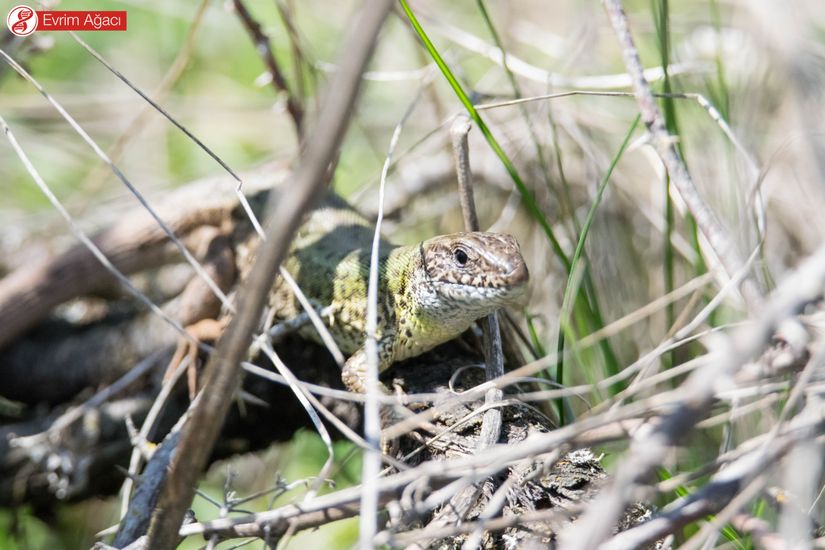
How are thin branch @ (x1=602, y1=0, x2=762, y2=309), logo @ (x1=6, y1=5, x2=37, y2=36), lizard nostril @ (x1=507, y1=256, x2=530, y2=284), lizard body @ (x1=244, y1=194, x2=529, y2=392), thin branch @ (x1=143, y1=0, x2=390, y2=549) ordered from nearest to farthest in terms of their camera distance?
thin branch @ (x1=143, y1=0, x2=390, y2=549) → thin branch @ (x1=602, y1=0, x2=762, y2=309) → lizard nostril @ (x1=507, y1=256, x2=530, y2=284) → lizard body @ (x1=244, y1=194, x2=529, y2=392) → logo @ (x1=6, y1=5, x2=37, y2=36)

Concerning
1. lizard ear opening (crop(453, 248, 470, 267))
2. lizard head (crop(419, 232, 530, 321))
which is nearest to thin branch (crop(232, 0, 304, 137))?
lizard head (crop(419, 232, 530, 321))

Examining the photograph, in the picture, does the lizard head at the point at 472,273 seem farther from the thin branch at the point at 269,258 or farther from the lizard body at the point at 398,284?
the thin branch at the point at 269,258

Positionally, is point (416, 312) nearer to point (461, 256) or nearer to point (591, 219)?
point (461, 256)

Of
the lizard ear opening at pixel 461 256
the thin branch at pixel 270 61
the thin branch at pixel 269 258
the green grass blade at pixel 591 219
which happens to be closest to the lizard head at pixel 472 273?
the lizard ear opening at pixel 461 256

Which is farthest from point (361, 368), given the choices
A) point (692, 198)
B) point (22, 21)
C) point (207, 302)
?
point (22, 21)

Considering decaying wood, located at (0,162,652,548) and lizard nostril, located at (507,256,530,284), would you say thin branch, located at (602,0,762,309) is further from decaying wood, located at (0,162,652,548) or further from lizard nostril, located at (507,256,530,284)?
decaying wood, located at (0,162,652,548)

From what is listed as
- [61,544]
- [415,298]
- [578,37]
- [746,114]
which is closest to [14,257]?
[61,544]

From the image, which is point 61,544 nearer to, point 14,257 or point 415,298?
point 14,257
